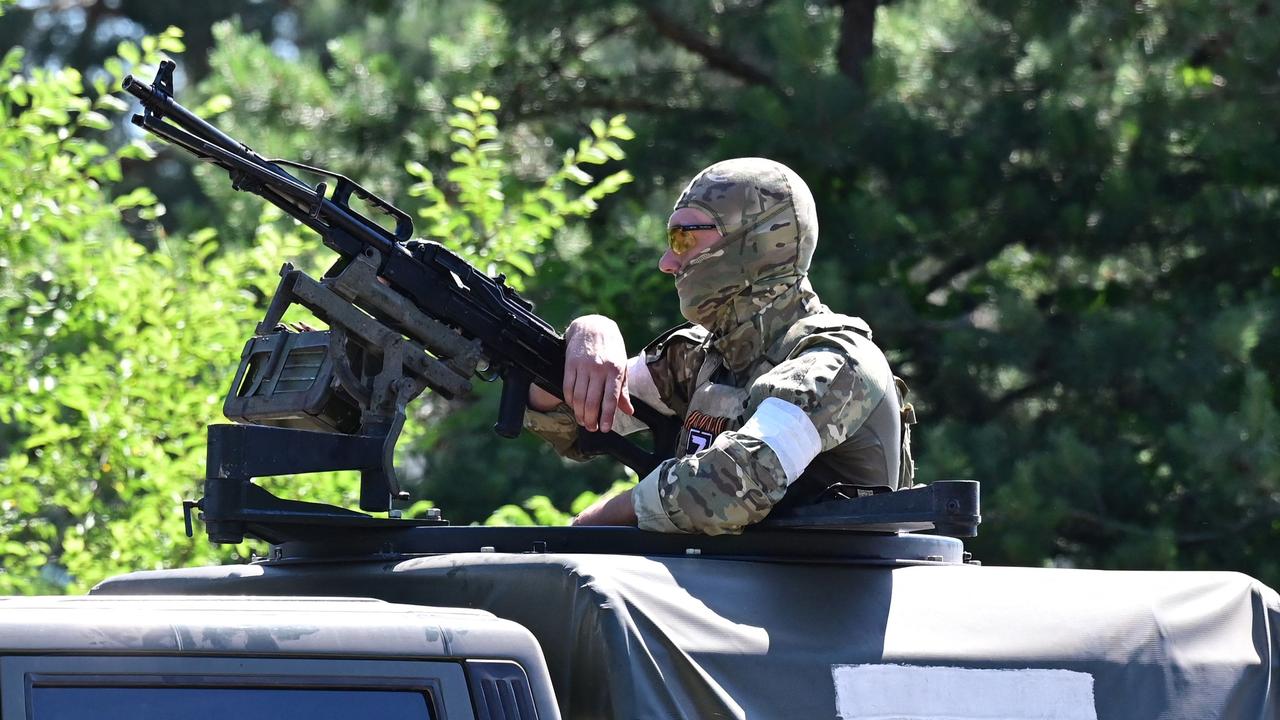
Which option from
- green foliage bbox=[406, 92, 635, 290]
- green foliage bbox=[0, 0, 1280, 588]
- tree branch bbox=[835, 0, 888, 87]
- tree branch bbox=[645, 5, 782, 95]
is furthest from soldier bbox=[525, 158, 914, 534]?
tree branch bbox=[645, 5, 782, 95]

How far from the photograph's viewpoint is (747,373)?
370cm

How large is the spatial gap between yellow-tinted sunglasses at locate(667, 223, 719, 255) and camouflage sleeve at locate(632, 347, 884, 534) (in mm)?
450

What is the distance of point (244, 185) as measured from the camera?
3629 millimetres

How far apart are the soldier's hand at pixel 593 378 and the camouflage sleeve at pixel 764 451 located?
0.48 meters

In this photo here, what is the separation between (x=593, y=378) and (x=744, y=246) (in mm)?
420

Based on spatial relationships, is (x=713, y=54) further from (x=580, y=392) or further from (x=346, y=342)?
(x=346, y=342)

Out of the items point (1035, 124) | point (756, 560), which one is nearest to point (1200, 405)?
point (1035, 124)

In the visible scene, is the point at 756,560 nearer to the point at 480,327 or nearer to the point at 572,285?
the point at 480,327

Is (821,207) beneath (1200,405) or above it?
above

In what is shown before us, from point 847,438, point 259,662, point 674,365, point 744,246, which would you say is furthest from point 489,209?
point 259,662

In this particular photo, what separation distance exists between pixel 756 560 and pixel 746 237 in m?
0.84

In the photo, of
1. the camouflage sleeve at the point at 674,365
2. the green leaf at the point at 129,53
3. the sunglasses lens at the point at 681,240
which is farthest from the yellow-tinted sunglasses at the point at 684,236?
the green leaf at the point at 129,53

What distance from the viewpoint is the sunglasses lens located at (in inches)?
146

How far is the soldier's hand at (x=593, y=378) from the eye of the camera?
3727 mm
